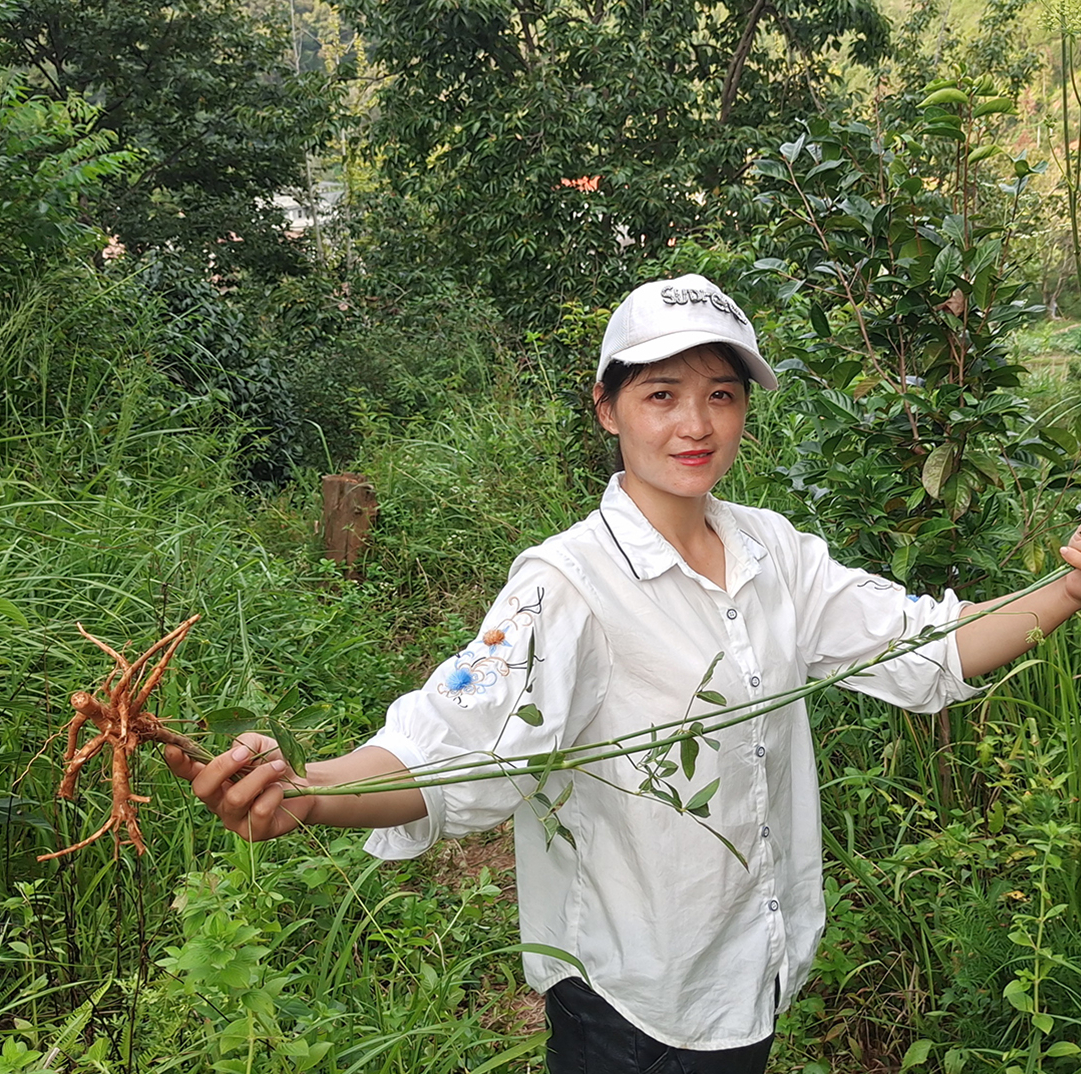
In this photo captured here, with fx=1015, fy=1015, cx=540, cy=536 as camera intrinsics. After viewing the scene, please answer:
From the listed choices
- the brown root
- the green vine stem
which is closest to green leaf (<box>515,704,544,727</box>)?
the green vine stem

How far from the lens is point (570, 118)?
904cm

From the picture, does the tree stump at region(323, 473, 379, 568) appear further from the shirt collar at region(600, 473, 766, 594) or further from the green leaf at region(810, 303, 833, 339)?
the shirt collar at region(600, 473, 766, 594)

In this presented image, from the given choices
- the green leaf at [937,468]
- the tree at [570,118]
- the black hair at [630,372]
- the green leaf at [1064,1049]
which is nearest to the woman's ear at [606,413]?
the black hair at [630,372]

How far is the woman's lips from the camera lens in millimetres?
1411

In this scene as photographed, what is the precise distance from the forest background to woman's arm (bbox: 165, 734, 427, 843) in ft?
0.19

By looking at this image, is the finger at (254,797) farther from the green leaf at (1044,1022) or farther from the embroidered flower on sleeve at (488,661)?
the green leaf at (1044,1022)

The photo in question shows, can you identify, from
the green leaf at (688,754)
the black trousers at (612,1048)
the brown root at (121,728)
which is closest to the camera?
the brown root at (121,728)

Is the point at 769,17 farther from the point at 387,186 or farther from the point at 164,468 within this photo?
the point at 164,468

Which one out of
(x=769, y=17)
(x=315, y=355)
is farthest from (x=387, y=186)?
(x=769, y=17)

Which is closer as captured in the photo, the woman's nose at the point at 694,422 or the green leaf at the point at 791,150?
the woman's nose at the point at 694,422

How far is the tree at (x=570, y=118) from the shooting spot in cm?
909

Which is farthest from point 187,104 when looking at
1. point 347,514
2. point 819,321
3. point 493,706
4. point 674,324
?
point 493,706

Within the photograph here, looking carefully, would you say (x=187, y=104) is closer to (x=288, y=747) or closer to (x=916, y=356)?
(x=916, y=356)

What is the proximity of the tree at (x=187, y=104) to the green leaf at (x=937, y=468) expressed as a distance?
366 inches
